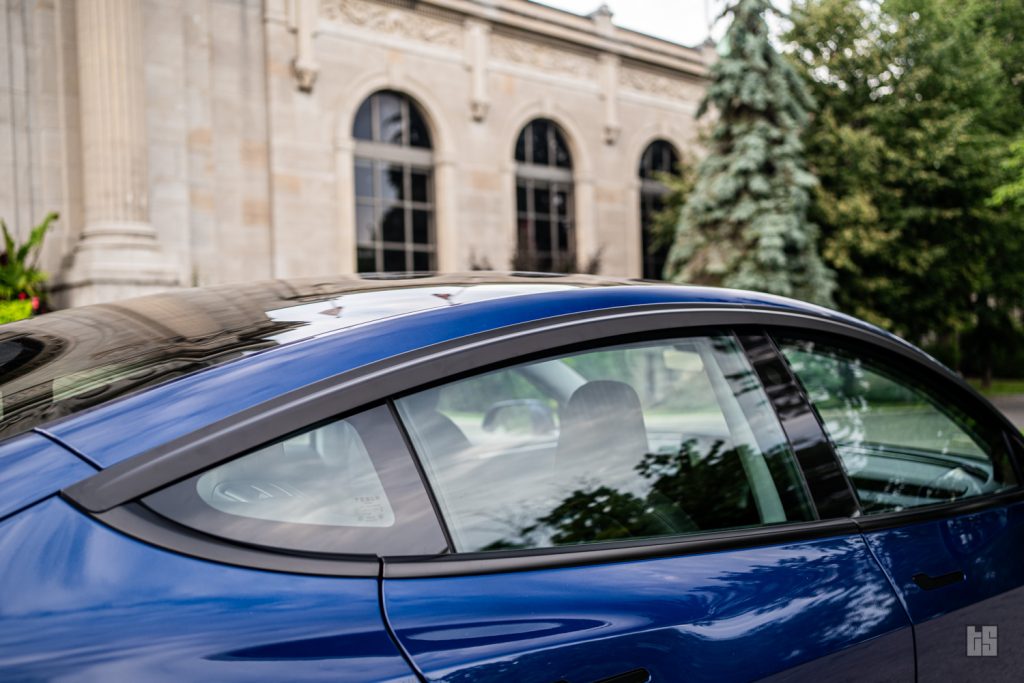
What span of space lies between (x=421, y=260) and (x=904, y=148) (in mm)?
12105

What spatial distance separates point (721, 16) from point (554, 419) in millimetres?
17885

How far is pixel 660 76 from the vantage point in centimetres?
2714

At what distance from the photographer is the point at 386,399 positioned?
1.30m

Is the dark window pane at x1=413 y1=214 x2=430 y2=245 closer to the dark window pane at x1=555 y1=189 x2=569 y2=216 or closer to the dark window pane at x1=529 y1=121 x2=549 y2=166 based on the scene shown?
the dark window pane at x1=529 y1=121 x2=549 y2=166

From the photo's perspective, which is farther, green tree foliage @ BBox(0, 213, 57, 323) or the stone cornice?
the stone cornice

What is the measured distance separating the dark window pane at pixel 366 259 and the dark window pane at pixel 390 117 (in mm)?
2844

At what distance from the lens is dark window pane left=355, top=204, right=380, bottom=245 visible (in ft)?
68.4

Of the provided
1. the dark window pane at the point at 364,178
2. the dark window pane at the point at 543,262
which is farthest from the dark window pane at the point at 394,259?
the dark window pane at the point at 543,262

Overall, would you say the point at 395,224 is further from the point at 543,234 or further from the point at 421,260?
the point at 543,234

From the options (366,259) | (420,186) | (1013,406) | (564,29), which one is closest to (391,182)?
(420,186)

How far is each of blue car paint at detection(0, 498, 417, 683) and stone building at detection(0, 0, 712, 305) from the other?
14939mm

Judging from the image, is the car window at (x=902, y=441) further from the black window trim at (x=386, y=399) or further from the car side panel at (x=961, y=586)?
the black window trim at (x=386, y=399)

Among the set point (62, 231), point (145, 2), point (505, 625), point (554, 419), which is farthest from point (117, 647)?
point (145, 2)

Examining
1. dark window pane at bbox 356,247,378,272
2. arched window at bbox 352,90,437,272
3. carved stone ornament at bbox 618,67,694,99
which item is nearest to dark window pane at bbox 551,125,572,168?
Result: carved stone ornament at bbox 618,67,694,99
